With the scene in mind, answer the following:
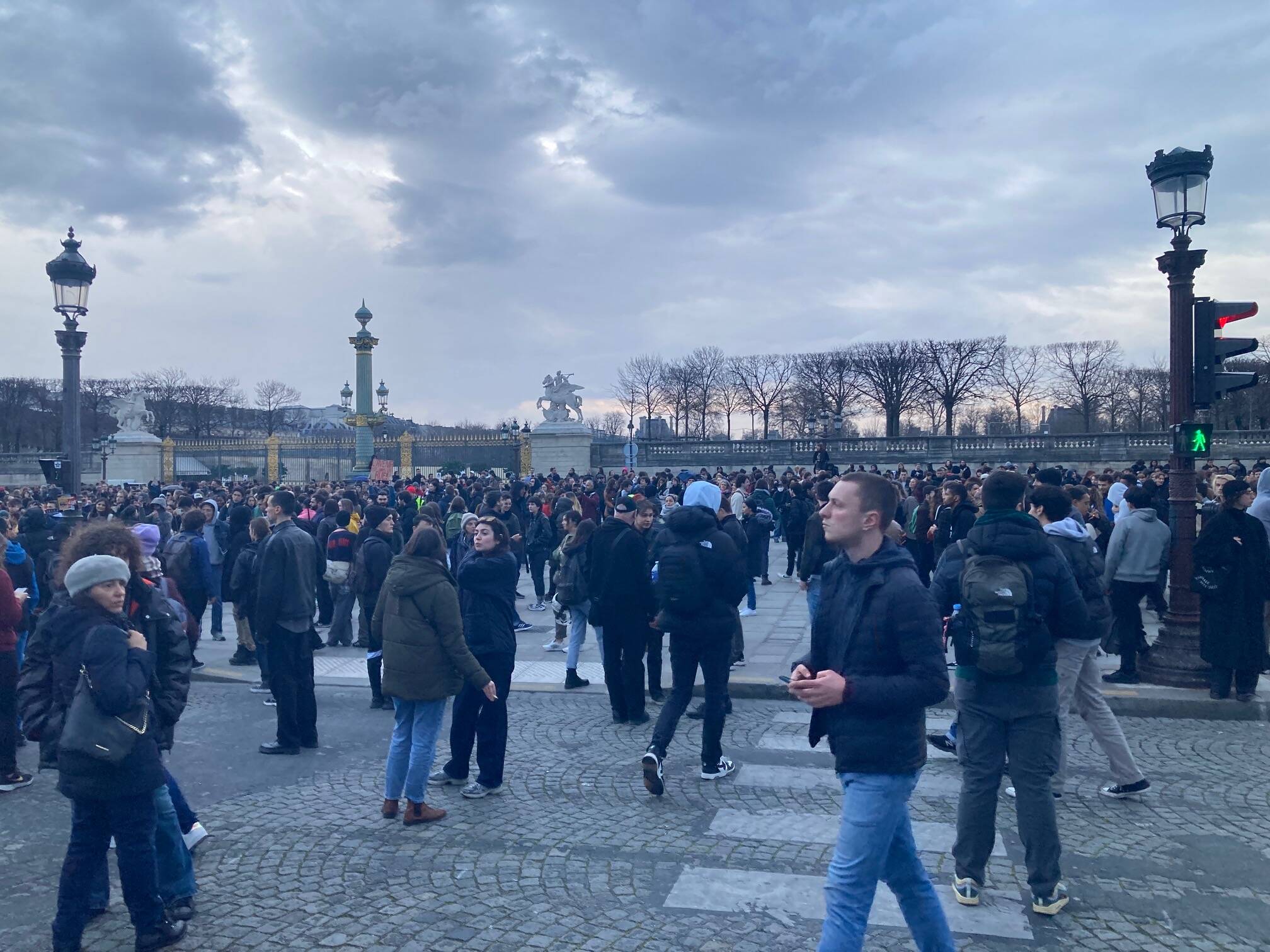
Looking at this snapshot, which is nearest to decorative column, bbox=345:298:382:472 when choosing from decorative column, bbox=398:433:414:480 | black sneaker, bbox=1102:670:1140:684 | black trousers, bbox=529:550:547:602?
decorative column, bbox=398:433:414:480

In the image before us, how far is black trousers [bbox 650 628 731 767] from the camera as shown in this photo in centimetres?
586

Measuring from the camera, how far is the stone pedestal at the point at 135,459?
1580 inches

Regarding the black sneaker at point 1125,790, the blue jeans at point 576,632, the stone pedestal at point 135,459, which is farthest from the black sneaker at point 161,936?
the stone pedestal at point 135,459

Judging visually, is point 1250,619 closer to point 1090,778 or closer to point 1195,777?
Result: point 1195,777

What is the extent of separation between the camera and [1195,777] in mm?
5945

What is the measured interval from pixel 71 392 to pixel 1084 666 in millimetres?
11503

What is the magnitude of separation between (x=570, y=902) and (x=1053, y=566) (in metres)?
2.71

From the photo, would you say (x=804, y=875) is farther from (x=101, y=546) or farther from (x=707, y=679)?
(x=101, y=546)

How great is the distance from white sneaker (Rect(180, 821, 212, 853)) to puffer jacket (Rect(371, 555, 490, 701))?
1164mm

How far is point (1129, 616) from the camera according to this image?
27.0 feet

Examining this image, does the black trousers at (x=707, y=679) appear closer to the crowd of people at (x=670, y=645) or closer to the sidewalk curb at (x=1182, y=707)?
the crowd of people at (x=670, y=645)

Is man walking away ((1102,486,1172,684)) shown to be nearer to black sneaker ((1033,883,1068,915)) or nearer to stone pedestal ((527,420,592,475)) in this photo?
black sneaker ((1033,883,1068,915))

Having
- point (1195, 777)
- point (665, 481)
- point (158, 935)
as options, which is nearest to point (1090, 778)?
point (1195, 777)

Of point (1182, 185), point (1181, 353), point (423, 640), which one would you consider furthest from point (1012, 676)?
point (1182, 185)
